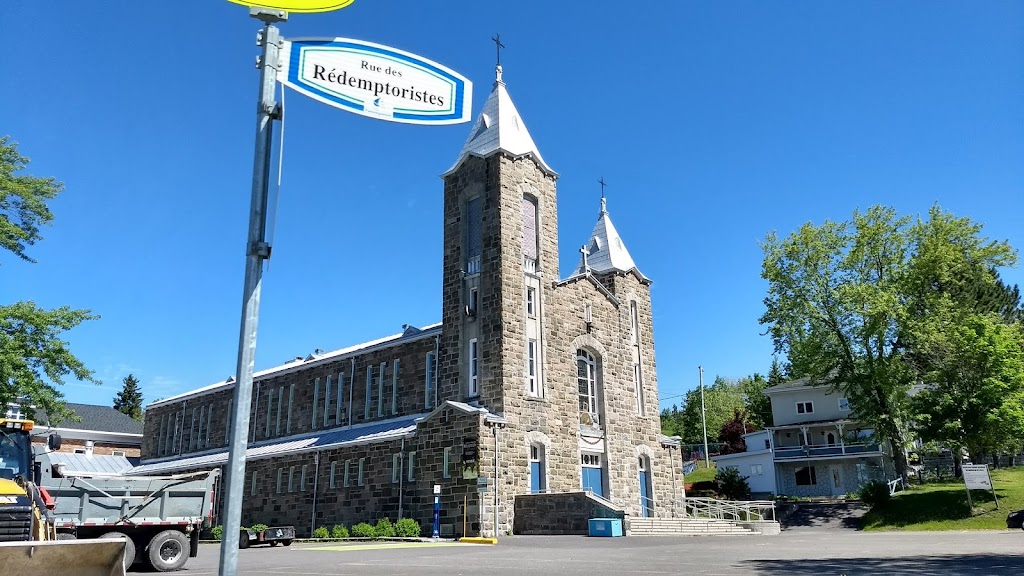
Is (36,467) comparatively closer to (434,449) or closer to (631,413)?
(434,449)

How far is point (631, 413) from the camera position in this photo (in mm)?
36875

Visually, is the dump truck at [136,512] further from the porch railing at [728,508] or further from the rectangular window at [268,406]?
the rectangular window at [268,406]

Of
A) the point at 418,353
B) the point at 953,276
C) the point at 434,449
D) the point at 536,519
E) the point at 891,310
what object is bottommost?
the point at 536,519

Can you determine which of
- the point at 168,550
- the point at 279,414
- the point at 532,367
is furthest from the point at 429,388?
the point at 168,550

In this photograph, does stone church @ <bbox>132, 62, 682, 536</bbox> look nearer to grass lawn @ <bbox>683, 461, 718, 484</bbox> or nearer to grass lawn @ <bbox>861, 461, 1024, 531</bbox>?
grass lawn @ <bbox>861, 461, 1024, 531</bbox>

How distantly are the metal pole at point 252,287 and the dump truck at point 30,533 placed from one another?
2837 mm

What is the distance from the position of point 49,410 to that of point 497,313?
1580cm

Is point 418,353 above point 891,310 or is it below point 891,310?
below

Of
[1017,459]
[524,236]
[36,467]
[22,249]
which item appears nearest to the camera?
[36,467]

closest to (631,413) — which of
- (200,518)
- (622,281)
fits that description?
A: (622,281)

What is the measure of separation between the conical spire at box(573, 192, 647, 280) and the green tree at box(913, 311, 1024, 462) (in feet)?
51.1

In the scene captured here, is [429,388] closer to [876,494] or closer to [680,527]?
[680,527]

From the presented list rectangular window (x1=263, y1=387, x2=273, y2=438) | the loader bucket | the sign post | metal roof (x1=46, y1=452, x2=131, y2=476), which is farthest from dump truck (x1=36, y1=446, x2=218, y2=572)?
the sign post

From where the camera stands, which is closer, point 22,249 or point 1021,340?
point 22,249
